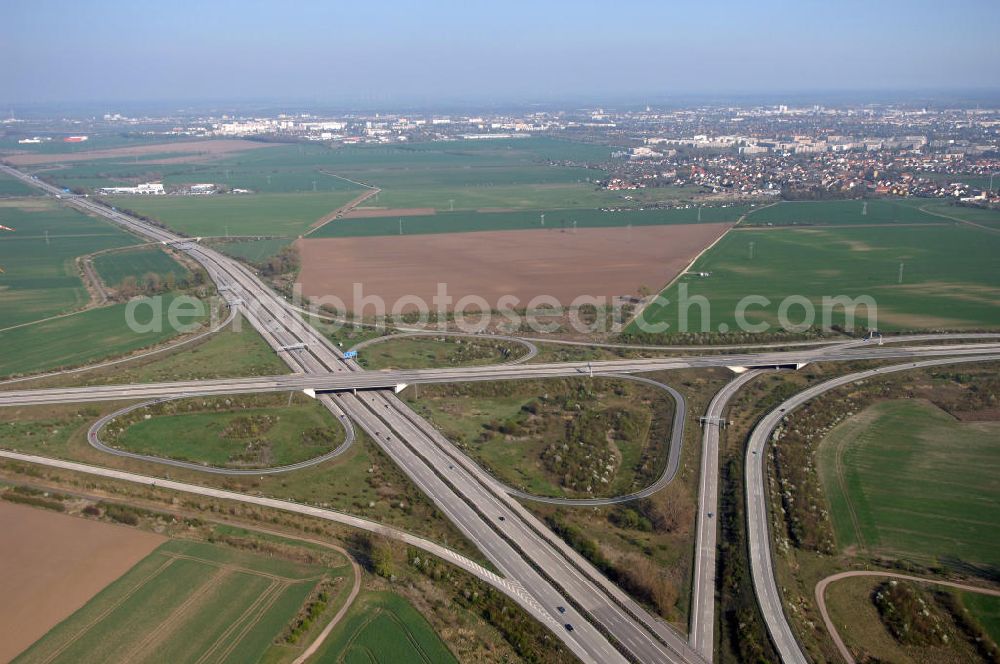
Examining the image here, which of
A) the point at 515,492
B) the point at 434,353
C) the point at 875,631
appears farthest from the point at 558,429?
the point at 875,631

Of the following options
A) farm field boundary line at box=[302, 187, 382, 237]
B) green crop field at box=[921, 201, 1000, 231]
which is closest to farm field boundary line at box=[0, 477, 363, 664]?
farm field boundary line at box=[302, 187, 382, 237]

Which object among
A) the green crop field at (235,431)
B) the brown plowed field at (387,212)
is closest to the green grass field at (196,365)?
the green crop field at (235,431)

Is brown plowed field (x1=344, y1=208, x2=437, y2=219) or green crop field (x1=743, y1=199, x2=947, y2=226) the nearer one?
green crop field (x1=743, y1=199, x2=947, y2=226)

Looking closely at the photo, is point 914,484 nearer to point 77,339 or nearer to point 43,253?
point 77,339

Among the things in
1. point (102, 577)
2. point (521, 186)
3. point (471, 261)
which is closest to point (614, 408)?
point (102, 577)

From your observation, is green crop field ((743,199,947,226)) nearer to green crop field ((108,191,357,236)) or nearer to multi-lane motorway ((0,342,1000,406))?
multi-lane motorway ((0,342,1000,406))

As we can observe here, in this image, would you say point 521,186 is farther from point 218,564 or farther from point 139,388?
point 218,564

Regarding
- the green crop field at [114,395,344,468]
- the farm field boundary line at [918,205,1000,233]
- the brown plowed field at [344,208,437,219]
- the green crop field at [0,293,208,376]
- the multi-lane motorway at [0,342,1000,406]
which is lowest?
the green crop field at [114,395,344,468]

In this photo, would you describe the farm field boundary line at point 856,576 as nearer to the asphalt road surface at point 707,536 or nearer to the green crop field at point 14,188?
the asphalt road surface at point 707,536

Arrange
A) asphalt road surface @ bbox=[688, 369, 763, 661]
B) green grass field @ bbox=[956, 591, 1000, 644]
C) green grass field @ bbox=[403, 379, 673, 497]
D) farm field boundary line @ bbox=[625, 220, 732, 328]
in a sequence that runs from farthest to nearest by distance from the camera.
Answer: farm field boundary line @ bbox=[625, 220, 732, 328], green grass field @ bbox=[403, 379, 673, 497], green grass field @ bbox=[956, 591, 1000, 644], asphalt road surface @ bbox=[688, 369, 763, 661]
